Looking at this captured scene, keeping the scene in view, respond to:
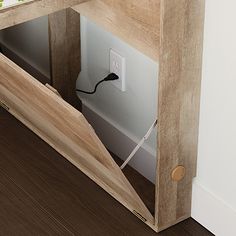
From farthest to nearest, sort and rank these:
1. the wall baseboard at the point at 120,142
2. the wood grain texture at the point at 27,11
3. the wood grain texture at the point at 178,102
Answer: the wall baseboard at the point at 120,142
the wood grain texture at the point at 178,102
the wood grain texture at the point at 27,11

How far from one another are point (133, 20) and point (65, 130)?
313mm

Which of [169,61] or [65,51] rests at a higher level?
[169,61]

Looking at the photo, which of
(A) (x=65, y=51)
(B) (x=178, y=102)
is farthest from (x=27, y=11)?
(A) (x=65, y=51)

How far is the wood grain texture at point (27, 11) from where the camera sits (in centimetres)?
158

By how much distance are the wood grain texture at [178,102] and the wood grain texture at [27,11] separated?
23 centimetres

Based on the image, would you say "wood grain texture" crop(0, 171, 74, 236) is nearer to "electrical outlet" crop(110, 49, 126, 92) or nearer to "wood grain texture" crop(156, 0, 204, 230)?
"wood grain texture" crop(156, 0, 204, 230)

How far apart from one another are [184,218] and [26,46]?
87 centimetres

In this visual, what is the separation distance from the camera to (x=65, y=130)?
1.85 m

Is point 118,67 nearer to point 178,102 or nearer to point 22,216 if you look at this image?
point 178,102

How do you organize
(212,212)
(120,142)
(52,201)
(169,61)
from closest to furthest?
1. (169,61)
2. (212,212)
3. (52,201)
4. (120,142)

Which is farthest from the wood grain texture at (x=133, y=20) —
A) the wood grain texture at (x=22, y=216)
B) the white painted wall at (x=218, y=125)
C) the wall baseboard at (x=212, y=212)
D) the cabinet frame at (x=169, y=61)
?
the wood grain texture at (x=22, y=216)

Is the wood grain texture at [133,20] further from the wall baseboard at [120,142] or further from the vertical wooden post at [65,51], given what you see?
the wall baseboard at [120,142]

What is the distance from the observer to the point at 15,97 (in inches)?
81.7

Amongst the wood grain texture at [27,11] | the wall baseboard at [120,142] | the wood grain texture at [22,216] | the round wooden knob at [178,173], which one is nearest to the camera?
the wood grain texture at [27,11]
